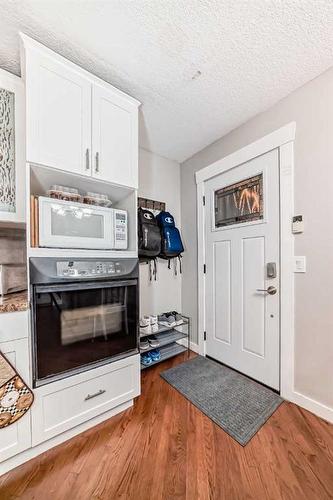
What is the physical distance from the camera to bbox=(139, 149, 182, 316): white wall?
2463mm

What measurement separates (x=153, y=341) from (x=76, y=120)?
2043mm

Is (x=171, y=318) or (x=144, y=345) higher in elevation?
(x=171, y=318)

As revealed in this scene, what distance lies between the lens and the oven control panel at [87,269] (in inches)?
51.4

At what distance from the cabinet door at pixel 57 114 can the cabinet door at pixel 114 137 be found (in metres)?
0.06

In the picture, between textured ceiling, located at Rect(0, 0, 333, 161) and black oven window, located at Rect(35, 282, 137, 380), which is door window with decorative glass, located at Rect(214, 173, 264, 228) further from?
black oven window, located at Rect(35, 282, 137, 380)

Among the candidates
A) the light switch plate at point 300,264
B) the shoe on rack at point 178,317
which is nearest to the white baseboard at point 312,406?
the light switch plate at point 300,264

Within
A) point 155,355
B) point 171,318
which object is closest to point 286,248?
point 171,318

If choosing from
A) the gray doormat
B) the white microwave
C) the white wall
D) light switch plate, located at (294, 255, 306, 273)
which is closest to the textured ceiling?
the white wall

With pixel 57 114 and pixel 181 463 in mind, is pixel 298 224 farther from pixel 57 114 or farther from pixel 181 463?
pixel 57 114

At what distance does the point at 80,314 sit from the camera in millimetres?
1425

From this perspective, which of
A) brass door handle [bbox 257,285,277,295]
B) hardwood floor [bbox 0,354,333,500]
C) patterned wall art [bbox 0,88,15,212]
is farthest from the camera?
brass door handle [bbox 257,285,277,295]

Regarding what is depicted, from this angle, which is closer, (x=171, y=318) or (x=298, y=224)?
(x=298, y=224)

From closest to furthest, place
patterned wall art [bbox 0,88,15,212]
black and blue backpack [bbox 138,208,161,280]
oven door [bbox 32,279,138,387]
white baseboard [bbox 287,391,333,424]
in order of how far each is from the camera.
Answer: oven door [bbox 32,279,138,387]
patterned wall art [bbox 0,88,15,212]
white baseboard [bbox 287,391,333,424]
black and blue backpack [bbox 138,208,161,280]

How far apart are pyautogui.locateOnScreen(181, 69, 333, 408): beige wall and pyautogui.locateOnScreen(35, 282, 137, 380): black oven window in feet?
4.29
